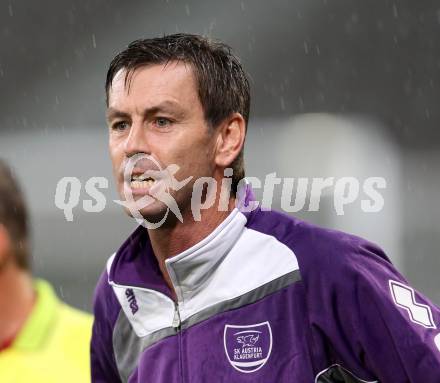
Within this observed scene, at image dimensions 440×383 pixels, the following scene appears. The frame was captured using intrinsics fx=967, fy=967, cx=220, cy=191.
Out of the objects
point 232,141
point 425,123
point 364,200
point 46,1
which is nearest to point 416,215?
point 364,200

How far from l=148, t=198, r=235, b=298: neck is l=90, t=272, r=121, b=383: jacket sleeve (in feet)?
0.64

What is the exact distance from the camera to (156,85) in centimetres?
179

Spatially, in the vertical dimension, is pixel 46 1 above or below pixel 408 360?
above

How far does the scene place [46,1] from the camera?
6117 millimetres

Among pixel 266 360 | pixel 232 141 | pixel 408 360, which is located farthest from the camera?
pixel 232 141

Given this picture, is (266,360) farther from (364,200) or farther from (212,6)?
(212,6)

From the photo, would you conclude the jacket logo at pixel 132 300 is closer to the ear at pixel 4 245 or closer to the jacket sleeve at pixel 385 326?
the ear at pixel 4 245

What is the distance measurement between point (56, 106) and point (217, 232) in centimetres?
421

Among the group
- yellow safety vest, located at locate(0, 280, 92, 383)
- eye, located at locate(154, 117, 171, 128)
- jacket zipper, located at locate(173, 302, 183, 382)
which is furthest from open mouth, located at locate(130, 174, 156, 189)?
yellow safety vest, located at locate(0, 280, 92, 383)

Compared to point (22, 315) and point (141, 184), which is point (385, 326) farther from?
point (22, 315)

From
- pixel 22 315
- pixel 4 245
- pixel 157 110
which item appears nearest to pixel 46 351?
pixel 22 315

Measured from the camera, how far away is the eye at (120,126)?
5.90ft

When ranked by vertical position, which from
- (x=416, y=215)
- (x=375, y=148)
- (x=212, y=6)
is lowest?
(x=416, y=215)

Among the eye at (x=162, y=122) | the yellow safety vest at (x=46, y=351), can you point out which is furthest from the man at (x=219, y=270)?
the yellow safety vest at (x=46, y=351)
